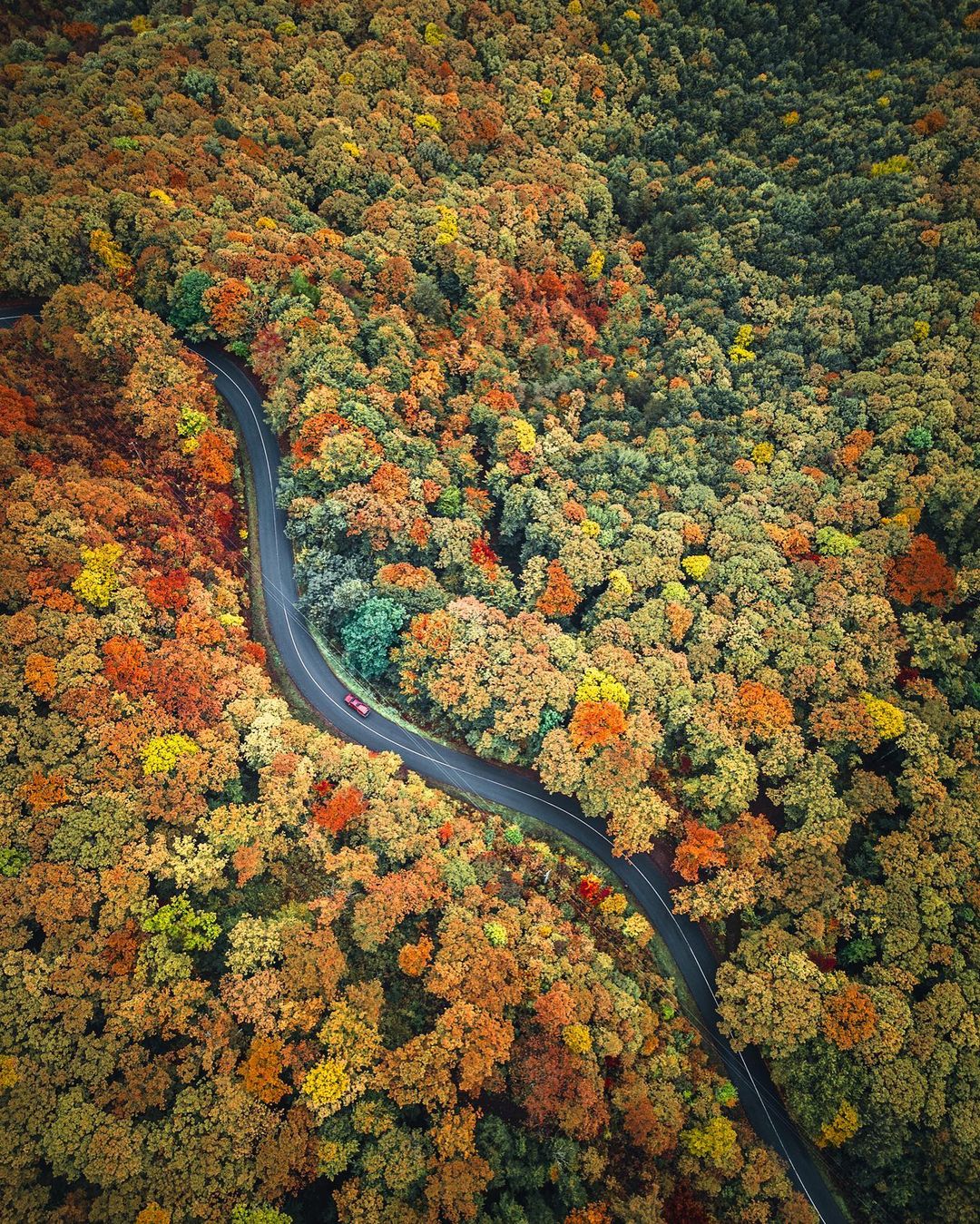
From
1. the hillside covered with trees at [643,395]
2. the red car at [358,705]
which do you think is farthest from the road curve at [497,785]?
the hillside covered with trees at [643,395]

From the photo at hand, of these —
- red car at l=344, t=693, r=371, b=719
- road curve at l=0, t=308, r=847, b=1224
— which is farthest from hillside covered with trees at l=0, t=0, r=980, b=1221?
red car at l=344, t=693, r=371, b=719

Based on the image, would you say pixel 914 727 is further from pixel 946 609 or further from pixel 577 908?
pixel 577 908

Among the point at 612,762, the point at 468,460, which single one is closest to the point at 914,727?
the point at 612,762

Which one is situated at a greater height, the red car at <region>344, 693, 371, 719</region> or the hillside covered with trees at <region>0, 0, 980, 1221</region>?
the hillside covered with trees at <region>0, 0, 980, 1221</region>

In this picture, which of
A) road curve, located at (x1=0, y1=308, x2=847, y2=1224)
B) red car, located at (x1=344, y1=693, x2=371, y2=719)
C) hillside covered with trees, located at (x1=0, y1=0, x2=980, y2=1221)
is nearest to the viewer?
road curve, located at (x1=0, y1=308, x2=847, y2=1224)

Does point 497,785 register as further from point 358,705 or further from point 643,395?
point 643,395

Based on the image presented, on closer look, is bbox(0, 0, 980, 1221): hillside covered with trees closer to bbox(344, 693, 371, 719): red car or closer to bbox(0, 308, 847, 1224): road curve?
bbox(0, 308, 847, 1224): road curve

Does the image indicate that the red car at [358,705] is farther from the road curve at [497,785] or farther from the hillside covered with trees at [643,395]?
the hillside covered with trees at [643,395]
